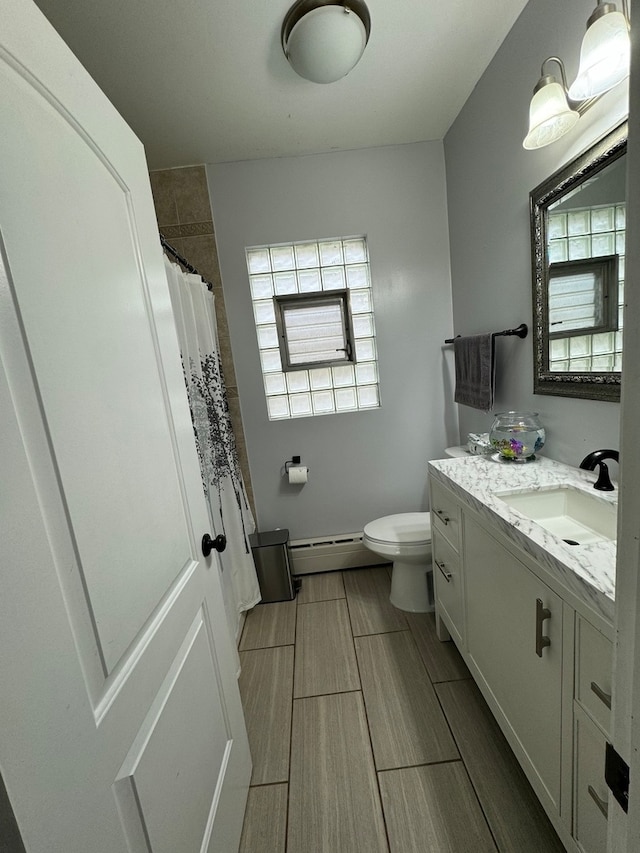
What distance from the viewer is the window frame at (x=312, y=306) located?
215 centimetres

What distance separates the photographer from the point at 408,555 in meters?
1.77

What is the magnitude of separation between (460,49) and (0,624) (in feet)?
7.48

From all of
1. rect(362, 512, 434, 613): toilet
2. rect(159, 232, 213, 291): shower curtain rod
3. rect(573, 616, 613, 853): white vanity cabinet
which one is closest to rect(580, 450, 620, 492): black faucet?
rect(573, 616, 613, 853): white vanity cabinet

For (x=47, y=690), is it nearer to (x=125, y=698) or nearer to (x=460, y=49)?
(x=125, y=698)

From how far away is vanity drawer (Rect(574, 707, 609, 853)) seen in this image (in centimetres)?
70

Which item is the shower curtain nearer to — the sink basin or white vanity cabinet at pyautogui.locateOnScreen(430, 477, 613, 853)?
white vanity cabinet at pyautogui.locateOnScreen(430, 477, 613, 853)

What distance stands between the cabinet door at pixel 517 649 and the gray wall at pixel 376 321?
109 centimetres

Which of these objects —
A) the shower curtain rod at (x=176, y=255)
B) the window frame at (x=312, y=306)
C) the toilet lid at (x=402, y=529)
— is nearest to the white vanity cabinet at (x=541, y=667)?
the toilet lid at (x=402, y=529)

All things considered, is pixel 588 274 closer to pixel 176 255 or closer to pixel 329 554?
pixel 176 255

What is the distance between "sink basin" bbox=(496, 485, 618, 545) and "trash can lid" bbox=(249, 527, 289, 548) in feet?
4.51

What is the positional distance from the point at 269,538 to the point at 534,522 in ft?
5.22

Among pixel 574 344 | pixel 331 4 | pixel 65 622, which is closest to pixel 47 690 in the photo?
pixel 65 622

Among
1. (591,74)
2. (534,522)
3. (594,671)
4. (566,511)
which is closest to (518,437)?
(566,511)

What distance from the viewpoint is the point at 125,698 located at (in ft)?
1.96
